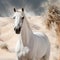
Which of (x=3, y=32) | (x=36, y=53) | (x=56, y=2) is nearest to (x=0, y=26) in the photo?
(x=3, y=32)

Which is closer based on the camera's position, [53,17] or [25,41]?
[25,41]

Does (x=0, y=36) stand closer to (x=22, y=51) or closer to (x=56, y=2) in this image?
(x=56, y=2)

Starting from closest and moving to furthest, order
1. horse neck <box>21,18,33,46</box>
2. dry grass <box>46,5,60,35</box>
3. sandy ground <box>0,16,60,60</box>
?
horse neck <box>21,18,33,46</box>
dry grass <box>46,5,60,35</box>
sandy ground <box>0,16,60,60</box>

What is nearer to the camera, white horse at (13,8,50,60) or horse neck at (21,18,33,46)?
white horse at (13,8,50,60)

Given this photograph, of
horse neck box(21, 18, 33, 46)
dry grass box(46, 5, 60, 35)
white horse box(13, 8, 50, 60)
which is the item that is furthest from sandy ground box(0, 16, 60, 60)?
horse neck box(21, 18, 33, 46)

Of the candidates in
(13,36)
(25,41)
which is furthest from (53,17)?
(13,36)

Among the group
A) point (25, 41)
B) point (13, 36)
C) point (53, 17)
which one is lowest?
point (13, 36)

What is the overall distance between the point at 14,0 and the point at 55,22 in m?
27.6

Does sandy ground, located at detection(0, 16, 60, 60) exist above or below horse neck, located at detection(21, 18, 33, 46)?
below

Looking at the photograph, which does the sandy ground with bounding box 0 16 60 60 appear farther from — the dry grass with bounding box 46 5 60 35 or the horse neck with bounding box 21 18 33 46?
the horse neck with bounding box 21 18 33 46

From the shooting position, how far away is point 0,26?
3334cm

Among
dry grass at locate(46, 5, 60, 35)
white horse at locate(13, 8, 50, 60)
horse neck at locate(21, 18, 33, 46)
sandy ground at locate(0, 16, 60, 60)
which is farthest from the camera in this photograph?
sandy ground at locate(0, 16, 60, 60)

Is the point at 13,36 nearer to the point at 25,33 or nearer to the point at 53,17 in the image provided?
the point at 53,17

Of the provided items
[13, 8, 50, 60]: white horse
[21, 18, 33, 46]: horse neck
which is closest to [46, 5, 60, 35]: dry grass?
[13, 8, 50, 60]: white horse
